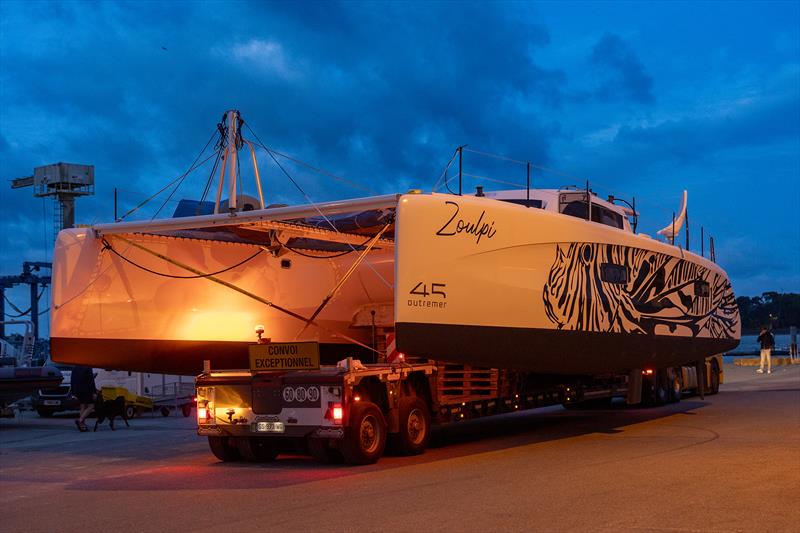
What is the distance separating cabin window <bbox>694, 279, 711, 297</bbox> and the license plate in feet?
27.8

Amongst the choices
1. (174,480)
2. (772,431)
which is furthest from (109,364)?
(772,431)

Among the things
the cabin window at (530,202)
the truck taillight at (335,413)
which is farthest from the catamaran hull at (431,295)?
the cabin window at (530,202)

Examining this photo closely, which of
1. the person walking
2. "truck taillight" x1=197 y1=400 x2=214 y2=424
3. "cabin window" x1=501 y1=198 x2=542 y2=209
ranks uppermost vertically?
"cabin window" x1=501 y1=198 x2=542 y2=209

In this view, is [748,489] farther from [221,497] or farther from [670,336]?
[670,336]

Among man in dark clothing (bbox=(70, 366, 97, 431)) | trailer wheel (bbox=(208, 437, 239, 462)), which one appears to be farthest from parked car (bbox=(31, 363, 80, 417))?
trailer wheel (bbox=(208, 437, 239, 462))

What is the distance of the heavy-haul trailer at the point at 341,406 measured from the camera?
451 inches

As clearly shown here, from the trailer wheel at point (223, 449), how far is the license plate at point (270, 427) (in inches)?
36.1

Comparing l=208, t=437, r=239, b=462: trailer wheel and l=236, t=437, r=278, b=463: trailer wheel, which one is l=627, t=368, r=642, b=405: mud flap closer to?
l=236, t=437, r=278, b=463: trailer wheel

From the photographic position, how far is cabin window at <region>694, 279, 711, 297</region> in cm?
1689

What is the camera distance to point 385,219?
13148 mm

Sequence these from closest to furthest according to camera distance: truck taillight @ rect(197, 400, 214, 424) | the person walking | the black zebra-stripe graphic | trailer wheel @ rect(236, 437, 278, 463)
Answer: truck taillight @ rect(197, 400, 214, 424)
trailer wheel @ rect(236, 437, 278, 463)
the black zebra-stripe graphic
the person walking

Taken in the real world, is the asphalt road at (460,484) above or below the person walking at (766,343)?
below

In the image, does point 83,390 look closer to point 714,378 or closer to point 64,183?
point 714,378

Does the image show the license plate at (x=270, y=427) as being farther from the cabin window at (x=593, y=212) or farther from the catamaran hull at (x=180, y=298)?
the cabin window at (x=593, y=212)
